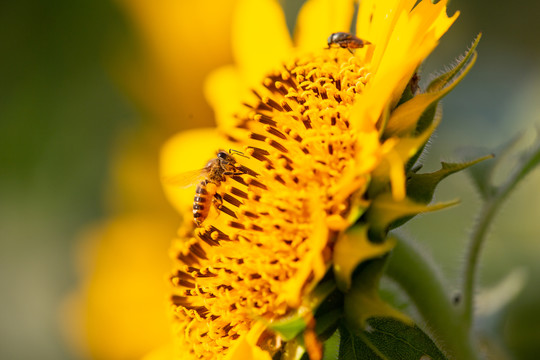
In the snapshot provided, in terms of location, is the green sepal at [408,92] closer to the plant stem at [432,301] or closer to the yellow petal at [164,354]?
the plant stem at [432,301]

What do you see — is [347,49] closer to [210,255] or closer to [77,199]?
[210,255]

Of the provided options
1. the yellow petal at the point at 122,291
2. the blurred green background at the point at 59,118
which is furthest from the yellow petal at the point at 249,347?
the blurred green background at the point at 59,118

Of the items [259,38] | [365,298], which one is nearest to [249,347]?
[365,298]

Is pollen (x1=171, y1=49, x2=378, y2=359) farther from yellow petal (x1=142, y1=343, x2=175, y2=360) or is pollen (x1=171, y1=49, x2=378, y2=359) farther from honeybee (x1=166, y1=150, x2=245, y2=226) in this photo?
yellow petal (x1=142, y1=343, x2=175, y2=360)

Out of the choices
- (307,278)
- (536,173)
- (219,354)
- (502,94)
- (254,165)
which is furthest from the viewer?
(502,94)

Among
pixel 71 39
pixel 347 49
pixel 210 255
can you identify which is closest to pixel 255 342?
pixel 210 255

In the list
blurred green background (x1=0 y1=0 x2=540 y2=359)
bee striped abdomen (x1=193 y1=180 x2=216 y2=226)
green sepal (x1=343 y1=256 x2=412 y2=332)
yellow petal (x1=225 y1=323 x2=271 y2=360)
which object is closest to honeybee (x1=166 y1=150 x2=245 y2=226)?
bee striped abdomen (x1=193 y1=180 x2=216 y2=226)

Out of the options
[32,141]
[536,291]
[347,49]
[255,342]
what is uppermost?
[32,141]
